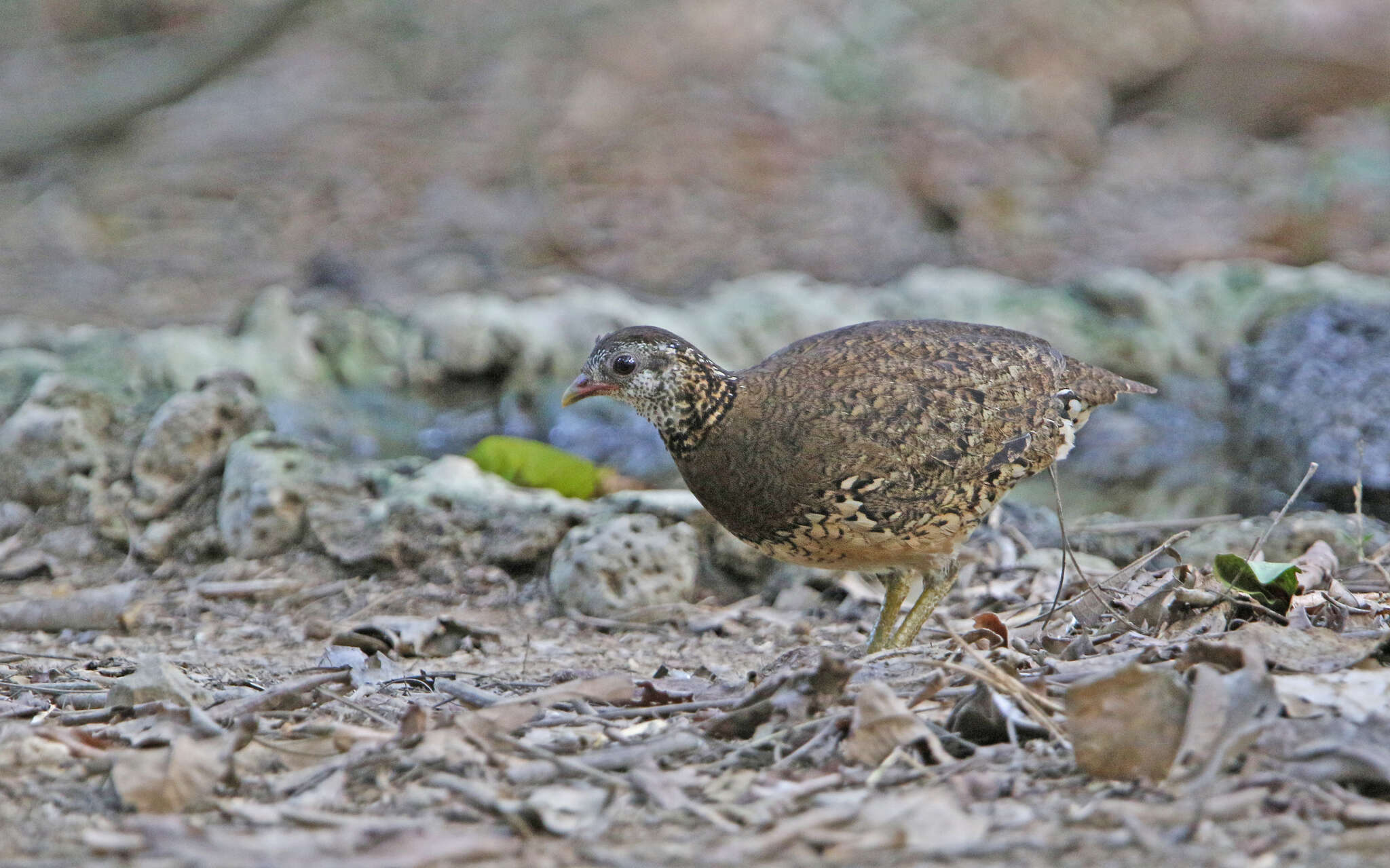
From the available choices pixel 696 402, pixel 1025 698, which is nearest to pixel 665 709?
pixel 1025 698

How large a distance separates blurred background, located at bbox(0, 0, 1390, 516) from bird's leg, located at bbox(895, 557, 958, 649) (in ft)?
6.86

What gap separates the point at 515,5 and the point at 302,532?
10.3 m

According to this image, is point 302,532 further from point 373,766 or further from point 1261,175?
point 1261,175

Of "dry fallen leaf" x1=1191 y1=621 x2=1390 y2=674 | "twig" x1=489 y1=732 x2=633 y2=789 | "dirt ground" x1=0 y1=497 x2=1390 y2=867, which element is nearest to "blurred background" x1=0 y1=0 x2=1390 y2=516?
"dry fallen leaf" x1=1191 y1=621 x2=1390 y2=674

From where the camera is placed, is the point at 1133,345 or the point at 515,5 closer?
the point at 1133,345

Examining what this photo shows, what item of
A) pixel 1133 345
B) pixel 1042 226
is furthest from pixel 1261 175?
pixel 1133 345

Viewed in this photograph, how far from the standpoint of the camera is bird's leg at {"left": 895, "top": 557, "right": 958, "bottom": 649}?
4914 millimetres

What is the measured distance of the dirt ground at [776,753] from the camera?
2.66 metres

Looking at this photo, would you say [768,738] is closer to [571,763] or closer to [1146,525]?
[571,763]

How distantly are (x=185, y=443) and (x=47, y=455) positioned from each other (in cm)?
64

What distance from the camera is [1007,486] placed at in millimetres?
4871

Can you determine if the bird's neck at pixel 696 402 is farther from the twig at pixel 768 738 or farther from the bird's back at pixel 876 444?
the twig at pixel 768 738

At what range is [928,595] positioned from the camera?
503 cm

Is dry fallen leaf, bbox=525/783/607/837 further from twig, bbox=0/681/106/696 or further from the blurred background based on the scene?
the blurred background
